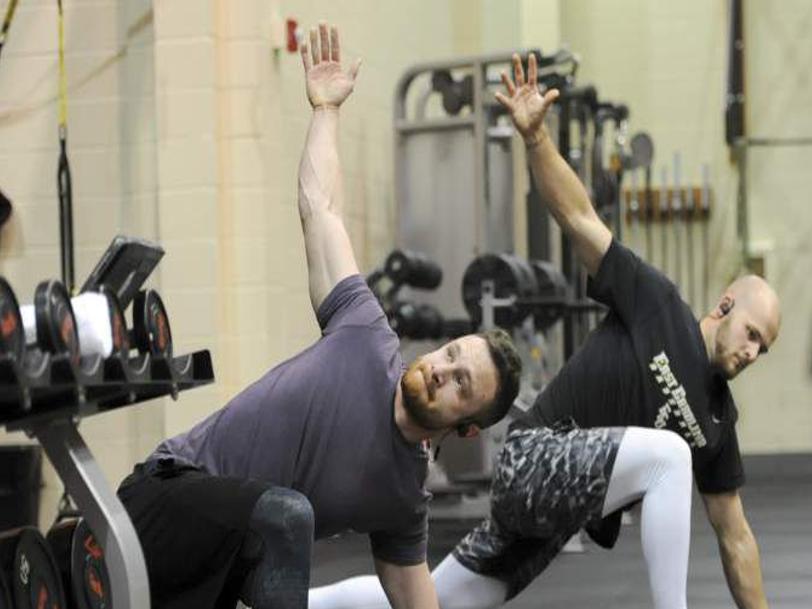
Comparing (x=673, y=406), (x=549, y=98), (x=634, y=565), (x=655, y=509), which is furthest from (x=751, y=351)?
(x=634, y=565)

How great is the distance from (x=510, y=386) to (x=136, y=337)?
66 cm

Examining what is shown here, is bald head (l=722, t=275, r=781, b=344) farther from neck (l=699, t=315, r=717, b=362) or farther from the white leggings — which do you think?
the white leggings

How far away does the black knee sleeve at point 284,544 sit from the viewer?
281 centimetres

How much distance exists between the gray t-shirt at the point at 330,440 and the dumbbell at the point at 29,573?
0.88 feet

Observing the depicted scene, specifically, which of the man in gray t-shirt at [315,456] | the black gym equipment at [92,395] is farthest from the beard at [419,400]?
the black gym equipment at [92,395]

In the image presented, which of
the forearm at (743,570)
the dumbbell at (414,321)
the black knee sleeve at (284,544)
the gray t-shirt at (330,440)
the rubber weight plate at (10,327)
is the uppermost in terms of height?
the rubber weight plate at (10,327)

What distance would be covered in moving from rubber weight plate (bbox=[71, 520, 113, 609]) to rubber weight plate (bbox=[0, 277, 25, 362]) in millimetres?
599

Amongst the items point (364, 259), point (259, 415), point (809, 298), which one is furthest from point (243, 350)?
point (809, 298)

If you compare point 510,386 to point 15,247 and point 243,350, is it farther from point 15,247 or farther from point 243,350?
point 15,247

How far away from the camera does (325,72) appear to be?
3.39 meters

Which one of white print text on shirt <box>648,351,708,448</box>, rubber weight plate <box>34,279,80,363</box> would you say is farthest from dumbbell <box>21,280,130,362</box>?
white print text on shirt <box>648,351,708,448</box>

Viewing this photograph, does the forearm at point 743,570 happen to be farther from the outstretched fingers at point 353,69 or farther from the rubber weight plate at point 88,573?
the rubber weight plate at point 88,573

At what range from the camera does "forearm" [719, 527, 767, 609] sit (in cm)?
368

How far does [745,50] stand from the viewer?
10586mm
